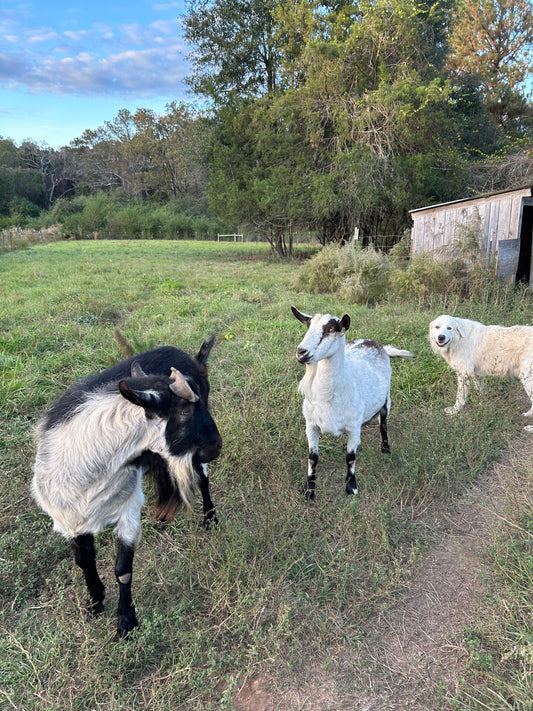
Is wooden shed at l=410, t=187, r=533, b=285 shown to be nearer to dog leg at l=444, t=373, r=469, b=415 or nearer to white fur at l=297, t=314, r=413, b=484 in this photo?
dog leg at l=444, t=373, r=469, b=415

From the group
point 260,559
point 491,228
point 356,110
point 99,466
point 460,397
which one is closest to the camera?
point 99,466

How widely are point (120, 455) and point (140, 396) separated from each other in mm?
411

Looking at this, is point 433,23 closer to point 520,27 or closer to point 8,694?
point 520,27

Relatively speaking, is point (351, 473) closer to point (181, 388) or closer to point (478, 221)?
point (181, 388)

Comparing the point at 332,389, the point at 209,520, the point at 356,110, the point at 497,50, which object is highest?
the point at 497,50

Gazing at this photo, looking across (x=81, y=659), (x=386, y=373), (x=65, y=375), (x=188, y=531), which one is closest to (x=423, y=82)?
(x=386, y=373)

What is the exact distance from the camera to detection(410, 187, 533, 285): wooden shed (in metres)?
8.47

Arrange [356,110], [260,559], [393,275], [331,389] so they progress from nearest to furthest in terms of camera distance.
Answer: [260,559] < [331,389] < [393,275] < [356,110]

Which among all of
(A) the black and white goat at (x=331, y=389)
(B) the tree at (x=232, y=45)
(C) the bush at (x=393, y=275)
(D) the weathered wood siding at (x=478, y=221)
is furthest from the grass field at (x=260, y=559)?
(B) the tree at (x=232, y=45)

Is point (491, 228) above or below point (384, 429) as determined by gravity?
above

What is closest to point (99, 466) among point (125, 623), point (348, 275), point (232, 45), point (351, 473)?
point (125, 623)

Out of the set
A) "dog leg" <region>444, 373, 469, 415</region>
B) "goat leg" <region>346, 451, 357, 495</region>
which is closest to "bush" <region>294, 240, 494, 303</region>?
"dog leg" <region>444, 373, 469, 415</region>

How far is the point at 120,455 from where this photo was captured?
7.18ft

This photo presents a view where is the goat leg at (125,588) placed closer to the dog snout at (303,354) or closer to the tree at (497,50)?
the dog snout at (303,354)
